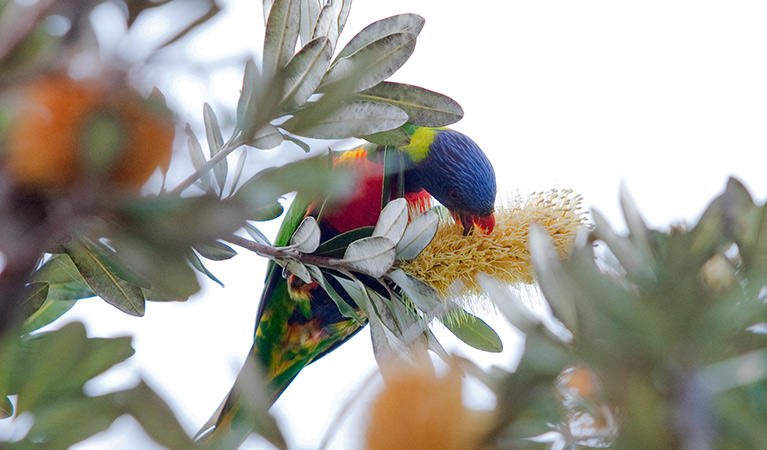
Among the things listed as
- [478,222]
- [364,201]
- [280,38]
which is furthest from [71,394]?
[364,201]

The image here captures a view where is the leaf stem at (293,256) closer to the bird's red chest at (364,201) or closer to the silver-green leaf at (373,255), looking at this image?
the silver-green leaf at (373,255)

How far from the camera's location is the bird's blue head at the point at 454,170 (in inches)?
39.8

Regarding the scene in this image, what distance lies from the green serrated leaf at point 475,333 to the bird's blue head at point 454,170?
25cm

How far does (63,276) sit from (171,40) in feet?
1.72

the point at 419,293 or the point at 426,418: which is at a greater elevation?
the point at 426,418

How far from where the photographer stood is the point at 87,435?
0.20 m

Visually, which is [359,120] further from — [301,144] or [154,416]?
[154,416]

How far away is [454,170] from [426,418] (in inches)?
37.9

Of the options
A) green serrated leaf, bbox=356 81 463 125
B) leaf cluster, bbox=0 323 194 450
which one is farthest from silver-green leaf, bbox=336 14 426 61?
leaf cluster, bbox=0 323 194 450

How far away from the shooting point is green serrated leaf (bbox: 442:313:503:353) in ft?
2.45

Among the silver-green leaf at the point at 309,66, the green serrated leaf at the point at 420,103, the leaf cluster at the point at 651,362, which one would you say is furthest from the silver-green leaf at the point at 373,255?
the leaf cluster at the point at 651,362

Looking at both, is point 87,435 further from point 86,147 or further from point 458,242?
point 458,242

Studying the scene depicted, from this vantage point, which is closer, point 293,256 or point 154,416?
point 154,416

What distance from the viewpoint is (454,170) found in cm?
109
